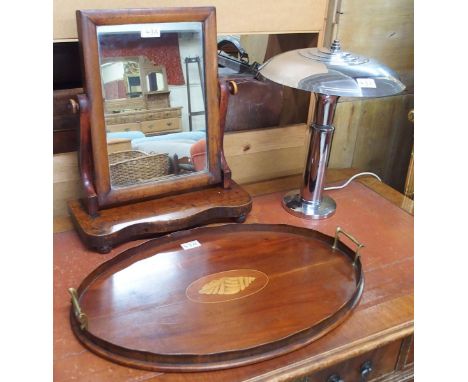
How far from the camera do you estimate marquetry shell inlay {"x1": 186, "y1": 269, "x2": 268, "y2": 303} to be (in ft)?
3.05

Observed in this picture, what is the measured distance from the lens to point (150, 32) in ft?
3.36

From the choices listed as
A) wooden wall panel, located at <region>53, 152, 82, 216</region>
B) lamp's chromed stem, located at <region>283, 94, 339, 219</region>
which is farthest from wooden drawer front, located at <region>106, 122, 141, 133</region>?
lamp's chromed stem, located at <region>283, 94, 339, 219</region>

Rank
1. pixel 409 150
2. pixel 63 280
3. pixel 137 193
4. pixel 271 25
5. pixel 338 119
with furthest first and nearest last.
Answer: pixel 409 150 → pixel 338 119 → pixel 271 25 → pixel 137 193 → pixel 63 280

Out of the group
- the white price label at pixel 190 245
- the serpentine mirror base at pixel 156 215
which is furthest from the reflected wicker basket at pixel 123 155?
the white price label at pixel 190 245

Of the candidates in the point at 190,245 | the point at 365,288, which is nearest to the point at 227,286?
the point at 190,245

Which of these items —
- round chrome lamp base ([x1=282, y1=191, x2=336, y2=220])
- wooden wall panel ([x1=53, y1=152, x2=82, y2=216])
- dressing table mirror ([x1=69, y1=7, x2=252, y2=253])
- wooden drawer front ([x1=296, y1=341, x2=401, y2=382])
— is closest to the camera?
wooden drawer front ([x1=296, y1=341, x2=401, y2=382])

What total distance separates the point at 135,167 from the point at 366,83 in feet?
1.74

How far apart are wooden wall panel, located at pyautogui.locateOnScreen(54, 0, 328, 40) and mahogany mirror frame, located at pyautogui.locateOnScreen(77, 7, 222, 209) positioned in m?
0.07

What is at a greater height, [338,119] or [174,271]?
[338,119]

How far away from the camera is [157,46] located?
1.04 meters

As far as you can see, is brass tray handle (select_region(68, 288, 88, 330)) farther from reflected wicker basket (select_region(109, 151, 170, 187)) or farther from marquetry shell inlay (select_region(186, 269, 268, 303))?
reflected wicker basket (select_region(109, 151, 170, 187))

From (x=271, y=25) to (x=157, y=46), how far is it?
0.33 meters

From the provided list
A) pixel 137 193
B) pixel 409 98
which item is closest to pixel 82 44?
pixel 137 193

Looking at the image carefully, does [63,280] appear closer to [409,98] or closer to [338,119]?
[338,119]
